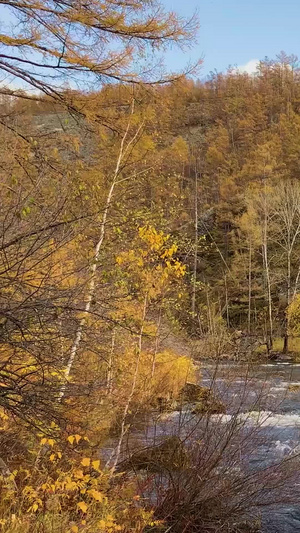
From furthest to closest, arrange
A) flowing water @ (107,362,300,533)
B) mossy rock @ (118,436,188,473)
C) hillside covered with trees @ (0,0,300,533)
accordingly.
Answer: mossy rock @ (118,436,188,473), flowing water @ (107,362,300,533), hillside covered with trees @ (0,0,300,533)

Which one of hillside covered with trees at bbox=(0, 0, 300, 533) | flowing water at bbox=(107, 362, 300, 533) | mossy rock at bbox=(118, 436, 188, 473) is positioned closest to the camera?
hillside covered with trees at bbox=(0, 0, 300, 533)

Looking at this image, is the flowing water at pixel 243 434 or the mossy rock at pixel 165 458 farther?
the mossy rock at pixel 165 458

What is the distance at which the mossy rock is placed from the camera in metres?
5.32

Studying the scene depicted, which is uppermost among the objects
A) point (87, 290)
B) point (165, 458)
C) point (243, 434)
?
point (87, 290)

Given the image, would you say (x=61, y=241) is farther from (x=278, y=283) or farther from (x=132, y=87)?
(x=278, y=283)

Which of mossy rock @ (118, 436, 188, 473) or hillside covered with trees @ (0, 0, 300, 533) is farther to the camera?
mossy rock @ (118, 436, 188, 473)

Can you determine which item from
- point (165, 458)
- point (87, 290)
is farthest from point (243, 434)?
point (87, 290)

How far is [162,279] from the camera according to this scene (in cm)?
705

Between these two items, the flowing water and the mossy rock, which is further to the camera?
the mossy rock

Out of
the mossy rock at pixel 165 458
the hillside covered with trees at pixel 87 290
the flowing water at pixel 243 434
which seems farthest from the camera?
the mossy rock at pixel 165 458

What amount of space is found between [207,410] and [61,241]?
108 inches

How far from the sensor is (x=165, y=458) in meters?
5.51

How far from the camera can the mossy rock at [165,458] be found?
5.32 metres

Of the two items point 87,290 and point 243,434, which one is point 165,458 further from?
point 87,290
